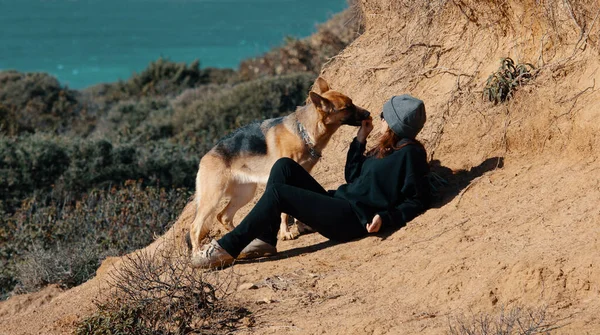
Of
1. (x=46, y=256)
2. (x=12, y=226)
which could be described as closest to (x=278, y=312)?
A: (x=46, y=256)

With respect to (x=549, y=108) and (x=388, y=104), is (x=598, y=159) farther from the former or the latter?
(x=388, y=104)

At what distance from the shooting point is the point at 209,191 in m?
8.34

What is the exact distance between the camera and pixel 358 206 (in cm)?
724

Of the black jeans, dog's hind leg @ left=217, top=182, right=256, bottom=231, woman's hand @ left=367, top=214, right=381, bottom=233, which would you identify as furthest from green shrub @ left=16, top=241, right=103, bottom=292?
woman's hand @ left=367, top=214, right=381, bottom=233

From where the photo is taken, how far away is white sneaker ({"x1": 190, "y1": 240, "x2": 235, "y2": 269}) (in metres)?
7.22

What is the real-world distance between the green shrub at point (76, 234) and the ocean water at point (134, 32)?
3439 centimetres

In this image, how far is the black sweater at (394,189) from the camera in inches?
281

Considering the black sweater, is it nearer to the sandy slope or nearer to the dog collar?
the sandy slope

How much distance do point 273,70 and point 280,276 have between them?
20.5 metres

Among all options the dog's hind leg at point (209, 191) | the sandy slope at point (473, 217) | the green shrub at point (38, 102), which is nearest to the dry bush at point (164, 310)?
the sandy slope at point (473, 217)

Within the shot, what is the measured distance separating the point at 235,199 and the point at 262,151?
67cm

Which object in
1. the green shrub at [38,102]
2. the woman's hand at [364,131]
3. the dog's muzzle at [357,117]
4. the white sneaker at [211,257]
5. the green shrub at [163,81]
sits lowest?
the white sneaker at [211,257]

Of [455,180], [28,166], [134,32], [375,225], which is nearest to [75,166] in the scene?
[28,166]

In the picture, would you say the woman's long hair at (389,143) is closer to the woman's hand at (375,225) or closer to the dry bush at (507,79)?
the woman's hand at (375,225)
